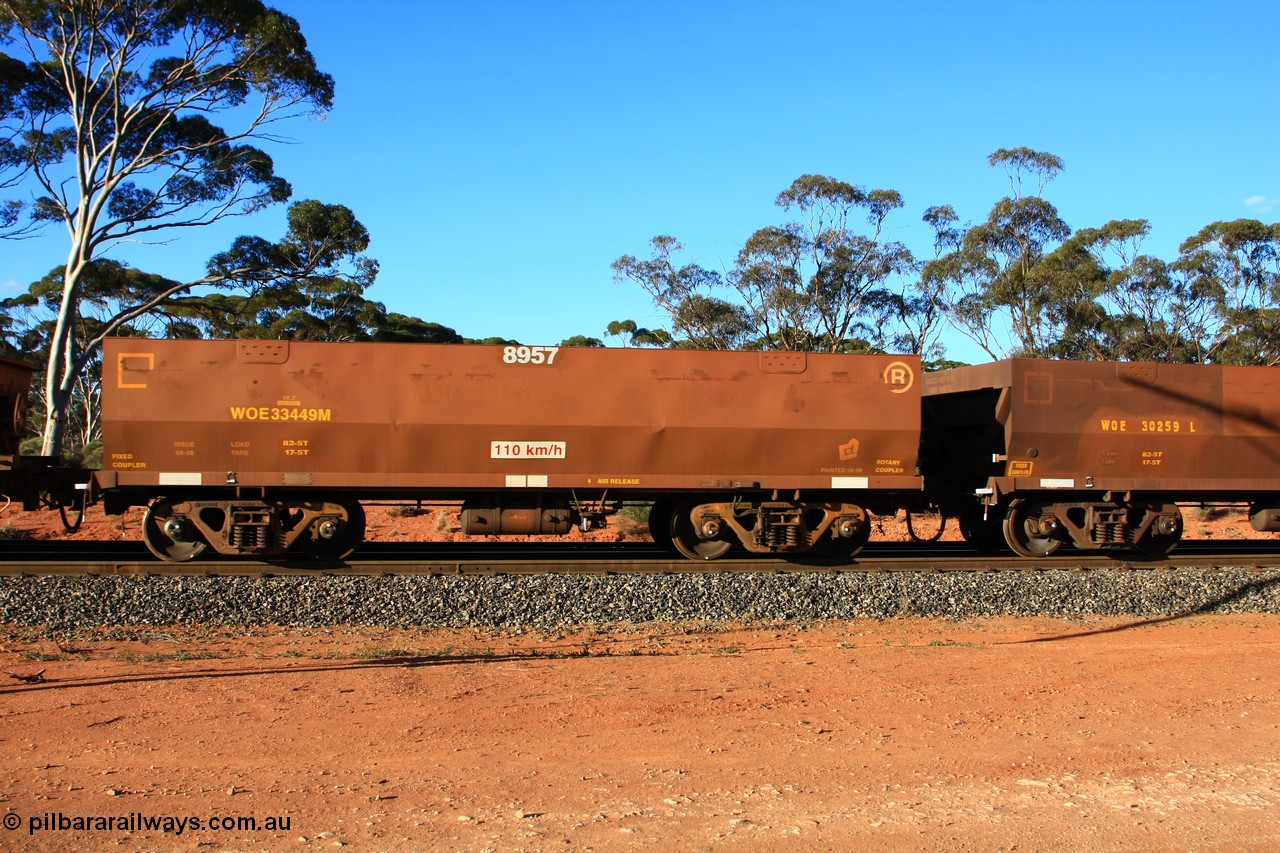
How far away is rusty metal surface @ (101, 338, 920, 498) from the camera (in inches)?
461

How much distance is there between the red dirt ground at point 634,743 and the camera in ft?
15.2

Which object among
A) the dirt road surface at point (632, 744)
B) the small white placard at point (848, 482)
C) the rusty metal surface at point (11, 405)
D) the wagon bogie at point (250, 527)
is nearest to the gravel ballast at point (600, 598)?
the dirt road surface at point (632, 744)

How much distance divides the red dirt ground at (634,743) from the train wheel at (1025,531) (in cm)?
423

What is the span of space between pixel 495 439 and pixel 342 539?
2416mm

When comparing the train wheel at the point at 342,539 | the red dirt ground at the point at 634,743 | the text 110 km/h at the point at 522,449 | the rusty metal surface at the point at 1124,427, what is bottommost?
the red dirt ground at the point at 634,743

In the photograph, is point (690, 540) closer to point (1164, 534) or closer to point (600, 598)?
point (600, 598)

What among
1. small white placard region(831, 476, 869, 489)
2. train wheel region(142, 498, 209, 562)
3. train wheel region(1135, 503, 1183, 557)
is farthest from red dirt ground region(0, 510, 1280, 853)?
train wheel region(1135, 503, 1183, 557)

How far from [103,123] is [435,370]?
22.1m

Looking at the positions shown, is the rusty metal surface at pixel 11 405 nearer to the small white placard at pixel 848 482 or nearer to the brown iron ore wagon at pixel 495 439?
the brown iron ore wagon at pixel 495 439

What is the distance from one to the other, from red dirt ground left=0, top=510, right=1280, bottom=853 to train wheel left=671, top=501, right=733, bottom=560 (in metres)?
3.53

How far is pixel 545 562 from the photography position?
11773 millimetres

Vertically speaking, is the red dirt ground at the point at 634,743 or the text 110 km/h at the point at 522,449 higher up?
the text 110 km/h at the point at 522,449

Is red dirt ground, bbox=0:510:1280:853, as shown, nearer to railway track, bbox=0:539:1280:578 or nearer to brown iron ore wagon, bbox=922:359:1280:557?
railway track, bbox=0:539:1280:578

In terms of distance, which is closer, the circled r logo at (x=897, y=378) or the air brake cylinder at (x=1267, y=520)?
the circled r logo at (x=897, y=378)
